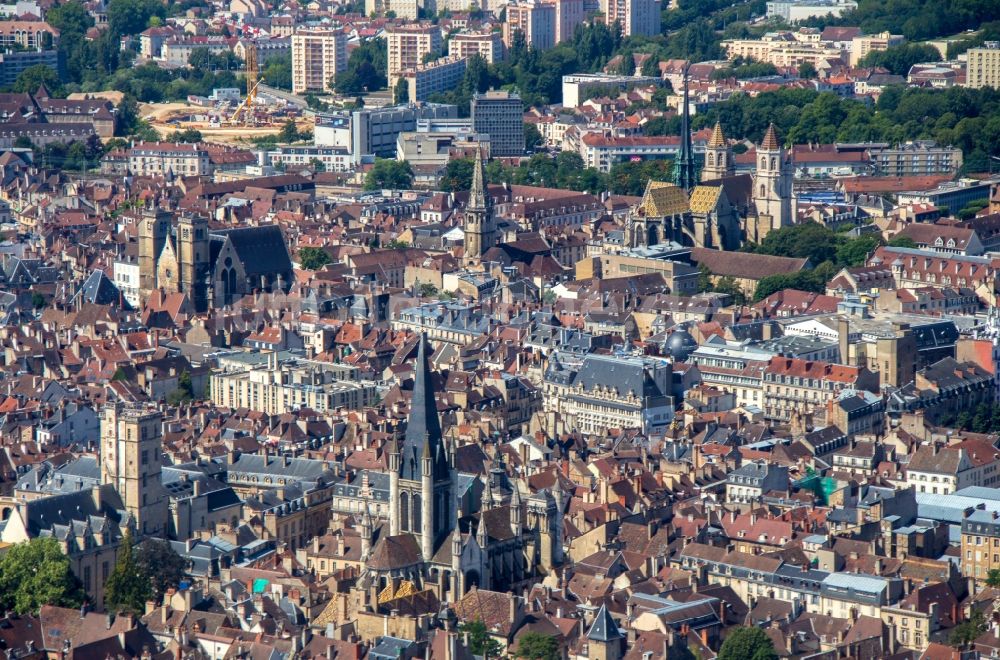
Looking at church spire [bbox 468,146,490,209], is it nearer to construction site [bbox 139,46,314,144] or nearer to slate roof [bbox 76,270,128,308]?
slate roof [bbox 76,270,128,308]

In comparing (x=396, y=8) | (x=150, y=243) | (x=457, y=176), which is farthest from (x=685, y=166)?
(x=396, y=8)

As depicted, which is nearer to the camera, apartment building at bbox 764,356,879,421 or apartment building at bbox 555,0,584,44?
apartment building at bbox 764,356,879,421

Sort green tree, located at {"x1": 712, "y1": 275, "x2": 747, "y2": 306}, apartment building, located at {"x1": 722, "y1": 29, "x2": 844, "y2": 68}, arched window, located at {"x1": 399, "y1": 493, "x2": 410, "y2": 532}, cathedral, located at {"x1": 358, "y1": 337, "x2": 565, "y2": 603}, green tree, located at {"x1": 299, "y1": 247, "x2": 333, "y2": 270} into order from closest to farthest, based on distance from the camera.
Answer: cathedral, located at {"x1": 358, "y1": 337, "x2": 565, "y2": 603}
arched window, located at {"x1": 399, "y1": 493, "x2": 410, "y2": 532}
green tree, located at {"x1": 712, "y1": 275, "x2": 747, "y2": 306}
green tree, located at {"x1": 299, "y1": 247, "x2": 333, "y2": 270}
apartment building, located at {"x1": 722, "y1": 29, "x2": 844, "y2": 68}

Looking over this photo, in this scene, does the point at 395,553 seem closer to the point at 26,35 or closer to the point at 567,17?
the point at 26,35

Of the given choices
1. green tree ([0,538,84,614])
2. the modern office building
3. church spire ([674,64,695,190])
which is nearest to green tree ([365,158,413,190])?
the modern office building

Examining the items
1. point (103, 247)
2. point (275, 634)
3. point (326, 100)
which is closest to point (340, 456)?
point (275, 634)

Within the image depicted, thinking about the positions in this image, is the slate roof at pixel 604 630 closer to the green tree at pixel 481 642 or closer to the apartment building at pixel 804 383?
the green tree at pixel 481 642
